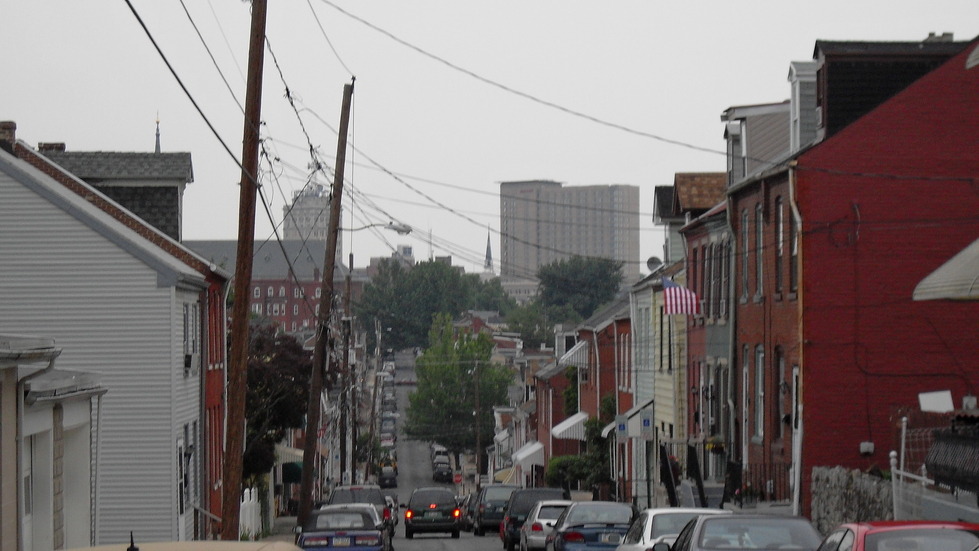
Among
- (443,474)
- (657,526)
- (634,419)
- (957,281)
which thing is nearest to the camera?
(657,526)

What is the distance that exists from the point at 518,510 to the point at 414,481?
77.7 metres

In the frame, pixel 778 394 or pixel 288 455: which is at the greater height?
pixel 778 394

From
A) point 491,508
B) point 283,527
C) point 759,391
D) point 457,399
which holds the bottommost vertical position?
point 283,527

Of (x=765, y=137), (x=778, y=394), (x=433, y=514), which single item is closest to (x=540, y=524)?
(x=778, y=394)

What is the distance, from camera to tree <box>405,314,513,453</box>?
356 feet

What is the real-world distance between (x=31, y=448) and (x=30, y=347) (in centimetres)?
295

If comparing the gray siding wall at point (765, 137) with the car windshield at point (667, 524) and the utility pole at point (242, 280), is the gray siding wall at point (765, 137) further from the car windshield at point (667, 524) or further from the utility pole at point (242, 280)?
the utility pole at point (242, 280)

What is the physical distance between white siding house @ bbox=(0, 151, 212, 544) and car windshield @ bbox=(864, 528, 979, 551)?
20833 millimetres

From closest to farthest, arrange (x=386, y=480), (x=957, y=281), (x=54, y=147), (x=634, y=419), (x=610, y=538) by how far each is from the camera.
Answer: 1. (x=957, y=281)
2. (x=610, y=538)
3. (x=54, y=147)
4. (x=634, y=419)
5. (x=386, y=480)

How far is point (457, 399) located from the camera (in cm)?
10856

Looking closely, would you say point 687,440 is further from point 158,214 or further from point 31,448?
point 31,448

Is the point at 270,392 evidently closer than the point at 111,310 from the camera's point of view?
No

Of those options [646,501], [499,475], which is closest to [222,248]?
[499,475]

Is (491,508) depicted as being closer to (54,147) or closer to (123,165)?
(123,165)
